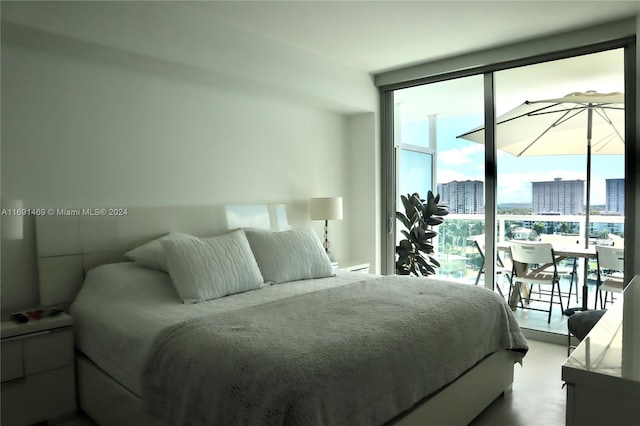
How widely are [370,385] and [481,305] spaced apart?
1.13 meters

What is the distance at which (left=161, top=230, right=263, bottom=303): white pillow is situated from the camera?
254 cm

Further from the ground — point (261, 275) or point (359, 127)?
point (359, 127)

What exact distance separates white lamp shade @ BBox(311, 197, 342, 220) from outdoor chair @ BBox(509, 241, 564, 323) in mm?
1711

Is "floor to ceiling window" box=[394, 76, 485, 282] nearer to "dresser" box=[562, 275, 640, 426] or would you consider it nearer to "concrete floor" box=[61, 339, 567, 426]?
"concrete floor" box=[61, 339, 567, 426]

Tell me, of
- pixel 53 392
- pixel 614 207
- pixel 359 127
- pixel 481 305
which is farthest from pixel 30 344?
pixel 614 207

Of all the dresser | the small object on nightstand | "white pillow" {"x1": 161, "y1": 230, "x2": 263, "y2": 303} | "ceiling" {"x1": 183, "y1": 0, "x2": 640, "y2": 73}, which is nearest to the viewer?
the dresser

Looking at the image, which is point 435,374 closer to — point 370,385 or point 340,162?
point 370,385

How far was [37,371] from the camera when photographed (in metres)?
2.27

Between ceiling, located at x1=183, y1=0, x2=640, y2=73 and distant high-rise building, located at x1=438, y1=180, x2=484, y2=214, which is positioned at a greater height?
ceiling, located at x1=183, y1=0, x2=640, y2=73

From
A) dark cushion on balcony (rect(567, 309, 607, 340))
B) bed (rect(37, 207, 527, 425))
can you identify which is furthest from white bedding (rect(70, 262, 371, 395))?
dark cushion on balcony (rect(567, 309, 607, 340))

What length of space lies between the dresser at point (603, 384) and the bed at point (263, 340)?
77cm

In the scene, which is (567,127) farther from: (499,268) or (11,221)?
(11,221)

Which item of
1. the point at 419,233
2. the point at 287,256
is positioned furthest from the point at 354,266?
the point at 287,256

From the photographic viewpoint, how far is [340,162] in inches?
191
